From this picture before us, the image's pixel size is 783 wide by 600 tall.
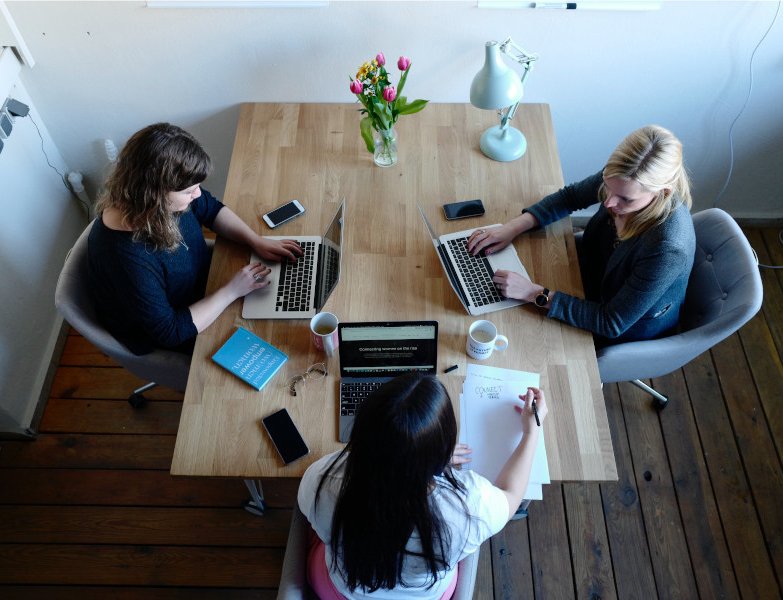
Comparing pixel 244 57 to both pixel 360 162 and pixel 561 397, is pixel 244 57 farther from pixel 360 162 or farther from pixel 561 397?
pixel 561 397

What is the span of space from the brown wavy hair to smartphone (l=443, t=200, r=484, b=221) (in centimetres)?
76

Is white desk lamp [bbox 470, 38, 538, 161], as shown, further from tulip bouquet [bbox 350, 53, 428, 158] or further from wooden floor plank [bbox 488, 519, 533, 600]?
wooden floor plank [bbox 488, 519, 533, 600]

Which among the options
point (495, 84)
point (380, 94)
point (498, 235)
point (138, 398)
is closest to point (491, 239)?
point (498, 235)

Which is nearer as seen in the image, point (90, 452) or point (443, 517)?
point (443, 517)

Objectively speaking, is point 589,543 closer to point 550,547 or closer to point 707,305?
point 550,547

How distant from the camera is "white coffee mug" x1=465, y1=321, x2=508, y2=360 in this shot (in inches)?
64.2

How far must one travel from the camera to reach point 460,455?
151cm

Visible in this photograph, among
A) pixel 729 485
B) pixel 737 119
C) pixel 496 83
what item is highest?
pixel 496 83

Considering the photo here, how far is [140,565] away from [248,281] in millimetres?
1133

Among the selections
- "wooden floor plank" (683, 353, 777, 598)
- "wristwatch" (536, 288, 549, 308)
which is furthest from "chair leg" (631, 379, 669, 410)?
"wristwatch" (536, 288, 549, 308)

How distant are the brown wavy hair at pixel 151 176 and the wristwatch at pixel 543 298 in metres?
0.98

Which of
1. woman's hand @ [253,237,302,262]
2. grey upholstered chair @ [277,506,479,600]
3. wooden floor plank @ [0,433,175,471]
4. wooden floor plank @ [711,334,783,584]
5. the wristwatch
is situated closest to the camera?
grey upholstered chair @ [277,506,479,600]

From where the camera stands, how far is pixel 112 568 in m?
2.15

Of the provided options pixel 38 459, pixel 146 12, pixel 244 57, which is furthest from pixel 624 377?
pixel 38 459
